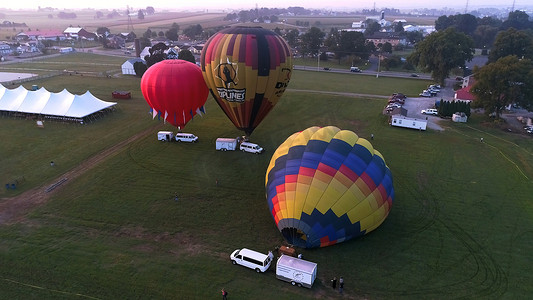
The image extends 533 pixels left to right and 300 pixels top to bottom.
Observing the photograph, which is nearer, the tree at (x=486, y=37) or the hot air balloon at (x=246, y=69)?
the hot air balloon at (x=246, y=69)

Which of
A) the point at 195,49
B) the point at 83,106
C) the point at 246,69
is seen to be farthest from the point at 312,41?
the point at 246,69

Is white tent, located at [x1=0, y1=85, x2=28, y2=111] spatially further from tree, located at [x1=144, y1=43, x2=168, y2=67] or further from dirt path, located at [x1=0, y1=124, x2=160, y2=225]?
tree, located at [x1=144, y1=43, x2=168, y2=67]

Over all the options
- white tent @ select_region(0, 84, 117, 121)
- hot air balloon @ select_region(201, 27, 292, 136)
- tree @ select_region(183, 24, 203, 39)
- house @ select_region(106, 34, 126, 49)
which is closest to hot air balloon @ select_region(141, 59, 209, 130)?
hot air balloon @ select_region(201, 27, 292, 136)

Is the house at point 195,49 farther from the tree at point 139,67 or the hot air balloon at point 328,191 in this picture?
the hot air balloon at point 328,191

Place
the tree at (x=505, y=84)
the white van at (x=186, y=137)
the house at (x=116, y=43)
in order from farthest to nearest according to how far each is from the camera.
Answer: the house at (x=116, y=43) → the tree at (x=505, y=84) → the white van at (x=186, y=137)

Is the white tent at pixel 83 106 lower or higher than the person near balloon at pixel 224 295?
higher

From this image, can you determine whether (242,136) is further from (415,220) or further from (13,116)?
(13,116)

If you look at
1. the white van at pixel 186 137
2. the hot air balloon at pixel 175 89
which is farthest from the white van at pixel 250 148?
the hot air balloon at pixel 175 89

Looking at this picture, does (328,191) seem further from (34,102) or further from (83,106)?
(34,102)
